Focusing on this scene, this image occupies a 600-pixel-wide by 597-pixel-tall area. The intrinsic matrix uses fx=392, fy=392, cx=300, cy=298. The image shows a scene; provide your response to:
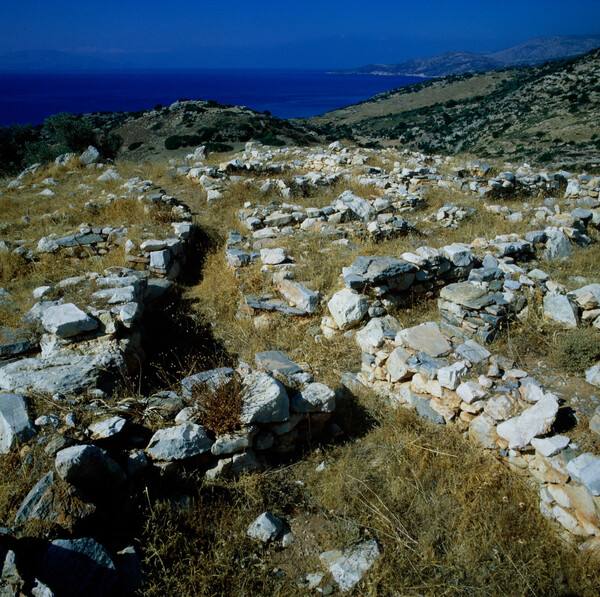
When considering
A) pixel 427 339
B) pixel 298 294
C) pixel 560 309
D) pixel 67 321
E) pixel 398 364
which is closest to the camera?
pixel 67 321

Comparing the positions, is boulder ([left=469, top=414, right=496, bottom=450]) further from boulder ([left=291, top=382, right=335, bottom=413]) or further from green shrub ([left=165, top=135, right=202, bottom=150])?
green shrub ([left=165, top=135, right=202, bottom=150])

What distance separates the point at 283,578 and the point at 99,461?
5.32 ft

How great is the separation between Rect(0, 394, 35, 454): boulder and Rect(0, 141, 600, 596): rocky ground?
0.02m

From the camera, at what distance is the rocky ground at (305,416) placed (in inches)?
111

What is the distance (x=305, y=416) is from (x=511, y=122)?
44.3 meters

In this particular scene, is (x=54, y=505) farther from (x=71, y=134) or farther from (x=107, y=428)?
(x=71, y=134)

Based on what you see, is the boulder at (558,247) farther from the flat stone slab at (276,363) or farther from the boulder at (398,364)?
the flat stone slab at (276,363)

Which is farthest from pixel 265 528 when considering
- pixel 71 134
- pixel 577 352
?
pixel 71 134

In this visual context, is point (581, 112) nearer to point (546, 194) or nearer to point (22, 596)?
point (546, 194)

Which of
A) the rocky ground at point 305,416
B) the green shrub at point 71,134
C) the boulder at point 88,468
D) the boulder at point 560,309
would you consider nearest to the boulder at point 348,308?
the rocky ground at point 305,416

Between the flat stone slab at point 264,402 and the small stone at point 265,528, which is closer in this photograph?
the small stone at point 265,528

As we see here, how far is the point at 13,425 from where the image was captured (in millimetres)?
3236

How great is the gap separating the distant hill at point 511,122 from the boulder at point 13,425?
2336 cm

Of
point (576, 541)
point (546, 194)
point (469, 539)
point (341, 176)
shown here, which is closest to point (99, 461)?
point (469, 539)
